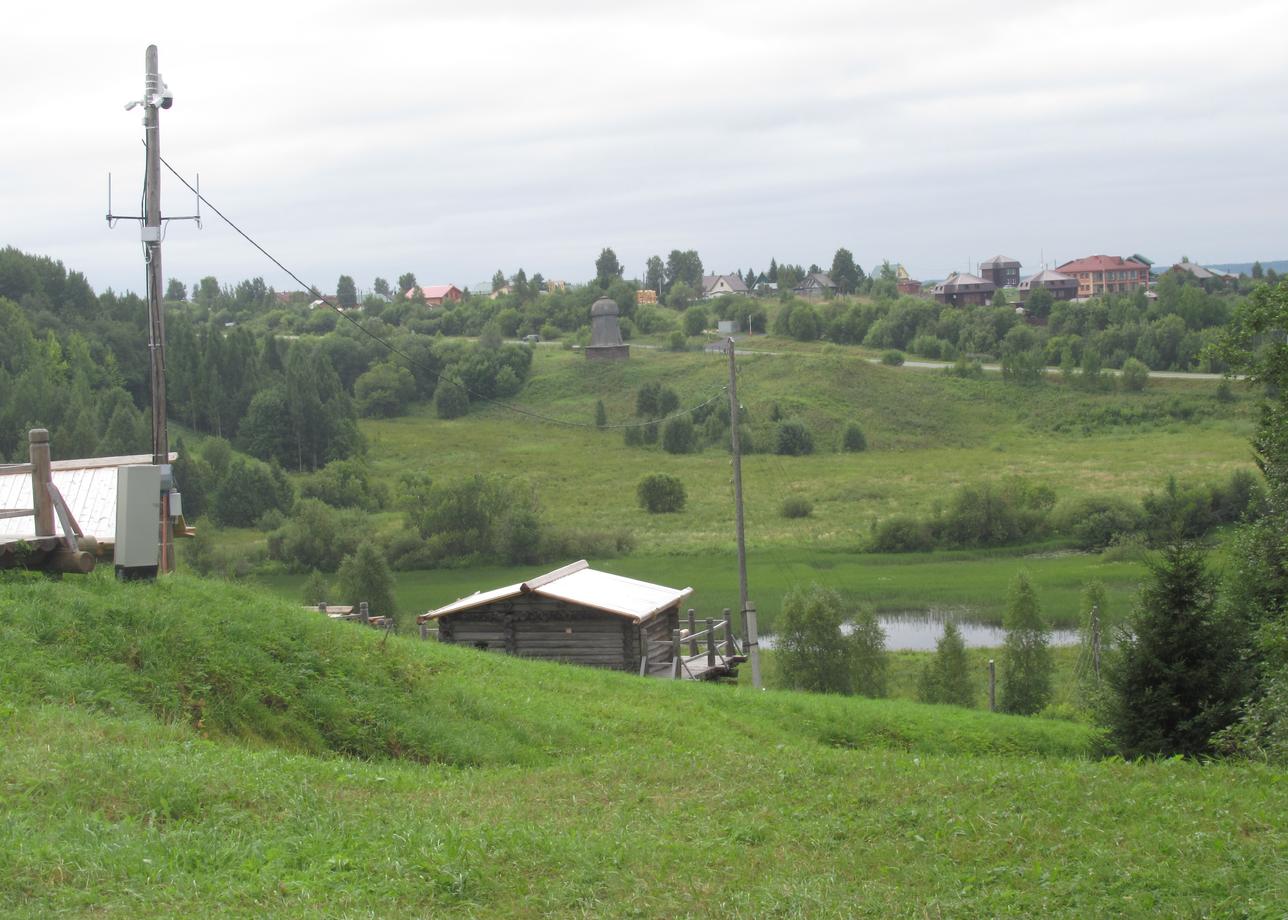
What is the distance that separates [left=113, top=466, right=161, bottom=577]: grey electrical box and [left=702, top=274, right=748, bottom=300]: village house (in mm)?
155550

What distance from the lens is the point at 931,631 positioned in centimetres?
4106

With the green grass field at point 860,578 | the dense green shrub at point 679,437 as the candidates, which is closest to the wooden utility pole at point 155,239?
the green grass field at point 860,578

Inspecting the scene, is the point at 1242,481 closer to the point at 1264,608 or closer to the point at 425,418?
the point at 1264,608

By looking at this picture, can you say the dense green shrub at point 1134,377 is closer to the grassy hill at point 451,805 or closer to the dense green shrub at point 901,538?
the dense green shrub at point 901,538

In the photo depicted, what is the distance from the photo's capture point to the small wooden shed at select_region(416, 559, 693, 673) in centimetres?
2255

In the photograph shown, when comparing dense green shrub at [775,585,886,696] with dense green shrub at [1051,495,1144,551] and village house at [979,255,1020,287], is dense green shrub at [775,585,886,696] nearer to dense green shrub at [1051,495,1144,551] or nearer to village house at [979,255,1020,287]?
dense green shrub at [1051,495,1144,551]

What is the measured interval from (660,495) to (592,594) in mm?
40019

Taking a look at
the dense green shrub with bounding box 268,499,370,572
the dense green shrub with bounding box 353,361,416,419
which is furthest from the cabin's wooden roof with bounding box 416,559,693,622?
the dense green shrub with bounding box 353,361,416,419

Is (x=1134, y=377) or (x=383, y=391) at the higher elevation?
(x=383, y=391)

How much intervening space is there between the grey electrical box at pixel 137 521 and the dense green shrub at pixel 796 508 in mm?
51004

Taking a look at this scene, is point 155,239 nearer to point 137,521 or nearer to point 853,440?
point 137,521

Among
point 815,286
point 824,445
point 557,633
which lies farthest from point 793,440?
point 815,286

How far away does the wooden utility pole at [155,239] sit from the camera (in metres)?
16.6

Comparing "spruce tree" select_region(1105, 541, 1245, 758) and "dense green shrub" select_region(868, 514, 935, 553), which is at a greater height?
"spruce tree" select_region(1105, 541, 1245, 758)
